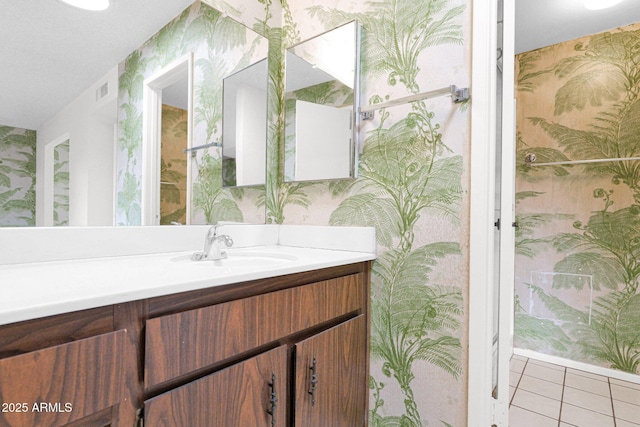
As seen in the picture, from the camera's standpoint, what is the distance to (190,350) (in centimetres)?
68

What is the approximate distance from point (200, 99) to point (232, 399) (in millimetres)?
1128

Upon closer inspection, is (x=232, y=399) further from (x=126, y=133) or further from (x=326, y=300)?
(x=126, y=133)

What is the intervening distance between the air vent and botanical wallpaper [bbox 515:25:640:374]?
2.54m

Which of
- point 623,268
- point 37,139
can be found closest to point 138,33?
point 37,139

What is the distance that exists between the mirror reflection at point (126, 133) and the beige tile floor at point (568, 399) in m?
1.74

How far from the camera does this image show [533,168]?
2354mm

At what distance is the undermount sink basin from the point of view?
1136mm

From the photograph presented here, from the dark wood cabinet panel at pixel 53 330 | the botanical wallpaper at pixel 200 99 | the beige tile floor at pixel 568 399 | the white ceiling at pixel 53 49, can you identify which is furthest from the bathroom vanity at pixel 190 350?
the beige tile floor at pixel 568 399

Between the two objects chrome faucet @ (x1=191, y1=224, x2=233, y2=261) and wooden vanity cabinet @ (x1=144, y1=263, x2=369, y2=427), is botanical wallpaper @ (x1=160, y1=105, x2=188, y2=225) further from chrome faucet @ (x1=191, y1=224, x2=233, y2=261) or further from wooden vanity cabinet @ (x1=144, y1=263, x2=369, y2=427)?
wooden vanity cabinet @ (x1=144, y1=263, x2=369, y2=427)

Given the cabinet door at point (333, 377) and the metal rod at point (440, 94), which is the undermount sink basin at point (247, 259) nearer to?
the cabinet door at point (333, 377)

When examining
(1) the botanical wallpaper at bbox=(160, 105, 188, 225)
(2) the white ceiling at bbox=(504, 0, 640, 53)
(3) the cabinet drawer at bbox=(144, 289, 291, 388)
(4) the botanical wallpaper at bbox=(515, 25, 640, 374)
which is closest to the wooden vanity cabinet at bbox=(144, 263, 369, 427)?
(3) the cabinet drawer at bbox=(144, 289, 291, 388)

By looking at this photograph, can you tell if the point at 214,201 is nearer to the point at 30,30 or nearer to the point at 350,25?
the point at 30,30

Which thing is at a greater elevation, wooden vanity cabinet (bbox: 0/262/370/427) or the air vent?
the air vent

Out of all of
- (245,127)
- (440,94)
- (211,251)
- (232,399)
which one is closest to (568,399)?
(440,94)
